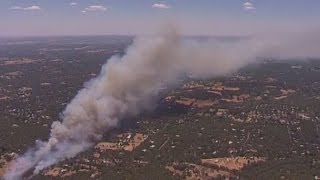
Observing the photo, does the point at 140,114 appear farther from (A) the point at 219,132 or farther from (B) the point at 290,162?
(B) the point at 290,162

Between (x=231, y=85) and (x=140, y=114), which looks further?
(x=231, y=85)

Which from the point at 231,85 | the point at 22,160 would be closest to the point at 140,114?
the point at 22,160

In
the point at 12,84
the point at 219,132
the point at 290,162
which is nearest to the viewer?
the point at 290,162

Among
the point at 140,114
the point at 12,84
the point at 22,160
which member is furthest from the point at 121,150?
the point at 12,84

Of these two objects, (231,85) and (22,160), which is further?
(231,85)

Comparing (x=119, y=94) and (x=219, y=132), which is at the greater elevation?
(x=119, y=94)

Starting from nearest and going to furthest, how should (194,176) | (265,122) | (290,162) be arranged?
(194,176)
(290,162)
(265,122)

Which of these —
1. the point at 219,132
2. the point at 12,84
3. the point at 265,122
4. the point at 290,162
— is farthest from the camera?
the point at 12,84

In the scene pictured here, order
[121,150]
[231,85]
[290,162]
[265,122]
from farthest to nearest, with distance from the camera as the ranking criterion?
[231,85] → [265,122] → [121,150] → [290,162]

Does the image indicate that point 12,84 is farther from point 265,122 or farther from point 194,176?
point 194,176
